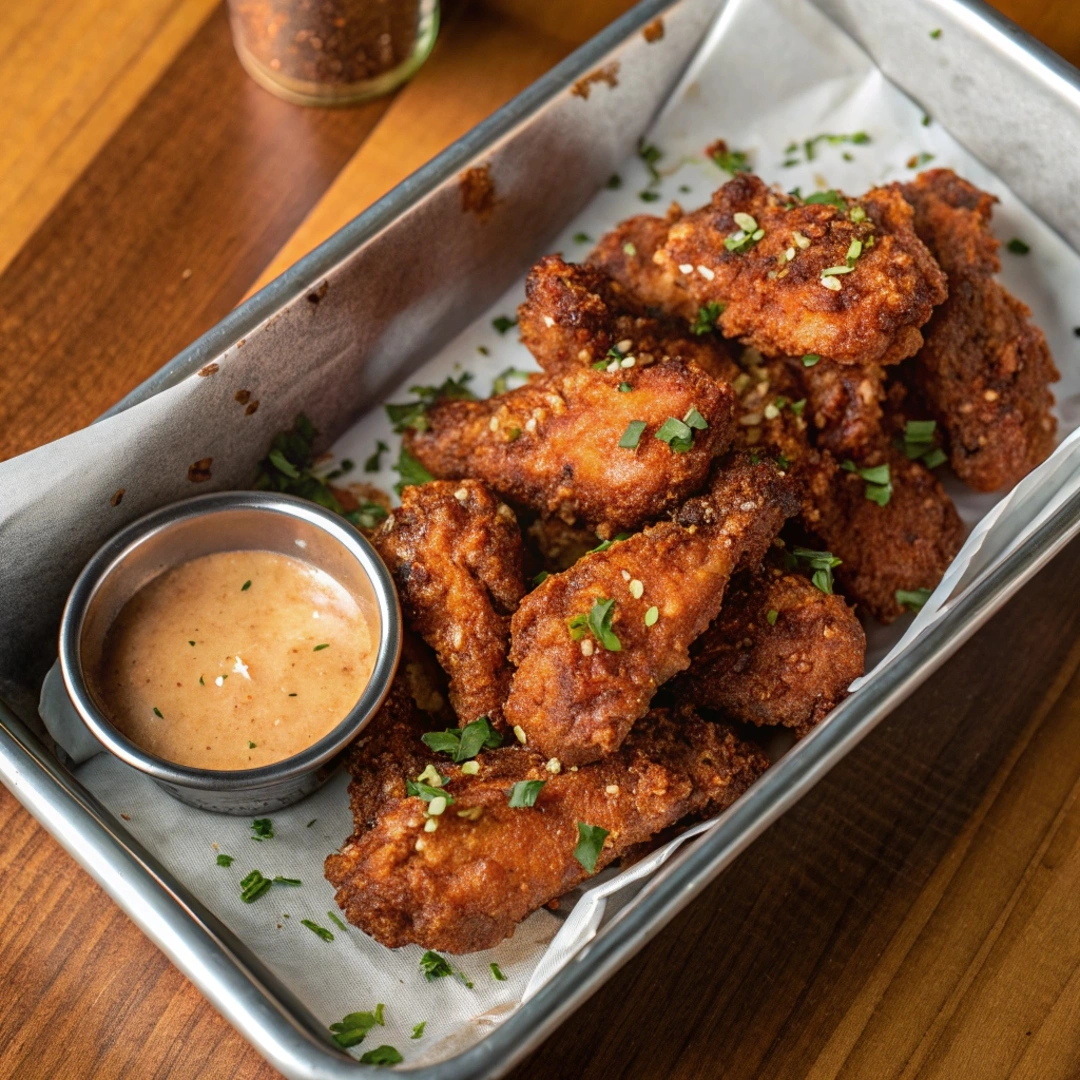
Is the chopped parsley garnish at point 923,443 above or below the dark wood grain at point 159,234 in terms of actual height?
below

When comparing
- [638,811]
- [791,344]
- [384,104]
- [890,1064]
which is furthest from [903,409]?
[384,104]

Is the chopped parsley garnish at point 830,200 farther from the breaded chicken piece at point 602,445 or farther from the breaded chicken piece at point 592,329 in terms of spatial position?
the breaded chicken piece at point 602,445

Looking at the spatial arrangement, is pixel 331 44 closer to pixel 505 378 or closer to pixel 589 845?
pixel 505 378

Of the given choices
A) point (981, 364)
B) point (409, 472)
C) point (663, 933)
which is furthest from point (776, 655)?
point (409, 472)

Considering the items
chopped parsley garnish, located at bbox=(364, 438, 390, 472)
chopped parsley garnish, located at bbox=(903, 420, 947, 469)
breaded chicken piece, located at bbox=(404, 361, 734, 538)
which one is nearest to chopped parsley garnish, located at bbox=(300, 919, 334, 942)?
breaded chicken piece, located at bbox=(404, 361, 734, 538)

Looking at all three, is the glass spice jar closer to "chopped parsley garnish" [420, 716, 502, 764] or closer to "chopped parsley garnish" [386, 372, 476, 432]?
"chopped parsley garnish" [386, 372, 476, 432]

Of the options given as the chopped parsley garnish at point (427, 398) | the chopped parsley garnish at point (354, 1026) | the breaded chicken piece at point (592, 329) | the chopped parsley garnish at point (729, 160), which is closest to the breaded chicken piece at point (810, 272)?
the breaded chicken piece at point (592, 329)

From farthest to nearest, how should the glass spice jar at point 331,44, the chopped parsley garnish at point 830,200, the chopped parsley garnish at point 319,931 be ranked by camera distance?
the glass spice jar at point 331,44 → the chopped parsley garnish at point 830,200 → the chopped parsley garnish at point 319,931
